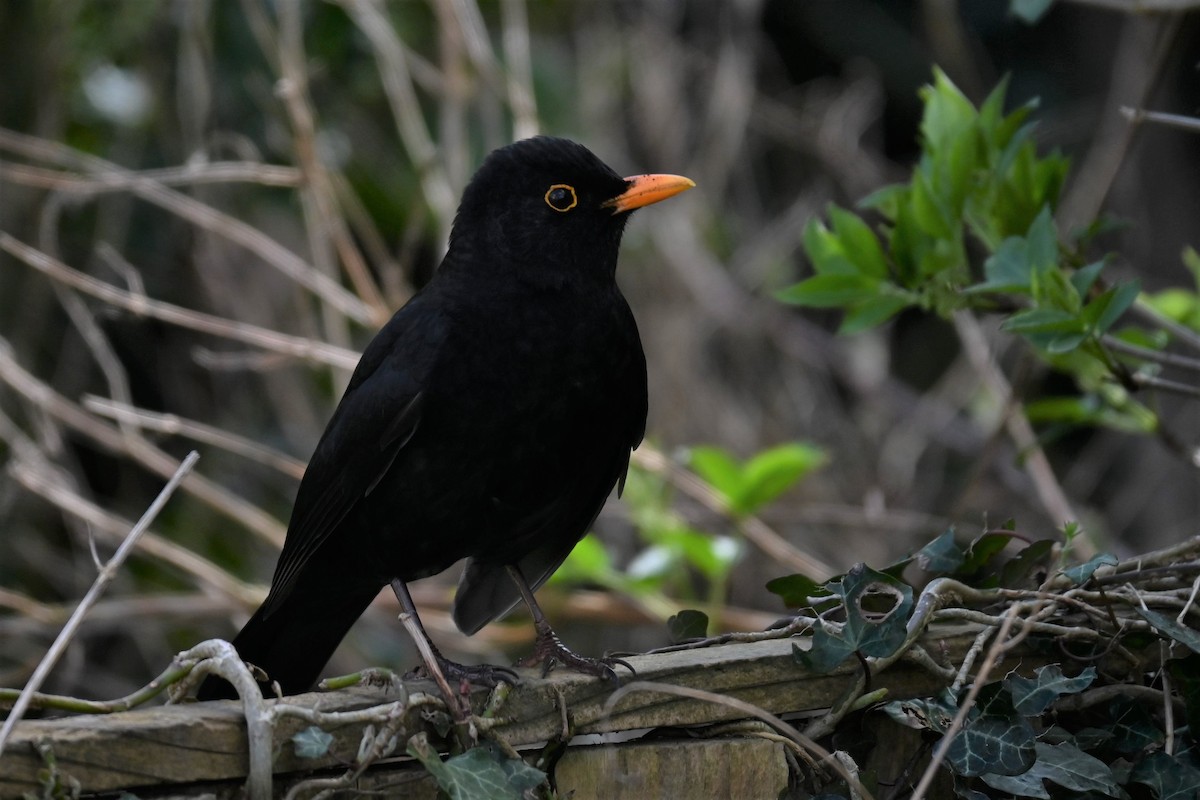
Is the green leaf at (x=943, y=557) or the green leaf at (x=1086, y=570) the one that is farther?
the green leaf at (x=943, y=557)

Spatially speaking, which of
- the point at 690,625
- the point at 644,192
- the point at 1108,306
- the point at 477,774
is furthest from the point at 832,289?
the point at 477,774

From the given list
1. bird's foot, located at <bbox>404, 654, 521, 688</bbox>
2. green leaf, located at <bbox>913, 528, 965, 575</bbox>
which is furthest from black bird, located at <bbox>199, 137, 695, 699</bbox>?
green leaf, located at <bbox>913, 528, 965, 575</bbox>

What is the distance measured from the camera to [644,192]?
3.13 m

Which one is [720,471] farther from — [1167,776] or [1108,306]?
[1167,776]

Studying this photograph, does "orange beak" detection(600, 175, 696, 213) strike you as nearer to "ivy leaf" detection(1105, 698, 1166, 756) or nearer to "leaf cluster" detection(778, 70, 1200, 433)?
"leaf cluster" detection(778, 70, 1200, 433)

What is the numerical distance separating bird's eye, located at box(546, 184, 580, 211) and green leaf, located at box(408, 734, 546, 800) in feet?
5.23

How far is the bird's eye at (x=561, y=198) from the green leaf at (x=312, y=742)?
1687 mm

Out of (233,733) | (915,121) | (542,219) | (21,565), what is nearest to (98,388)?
(21,565)

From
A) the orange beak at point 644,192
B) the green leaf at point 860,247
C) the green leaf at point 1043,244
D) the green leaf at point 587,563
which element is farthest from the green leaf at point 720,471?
the green leaf at point 1043,244

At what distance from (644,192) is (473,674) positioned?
4.34 ft

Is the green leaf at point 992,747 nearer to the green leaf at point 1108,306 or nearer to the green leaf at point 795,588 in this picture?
the green leaf at point 795,588

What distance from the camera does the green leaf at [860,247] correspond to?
2836 millimetres

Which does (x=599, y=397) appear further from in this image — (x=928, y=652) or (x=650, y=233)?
(x=650, y=233)

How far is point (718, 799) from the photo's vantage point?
1926 mm
